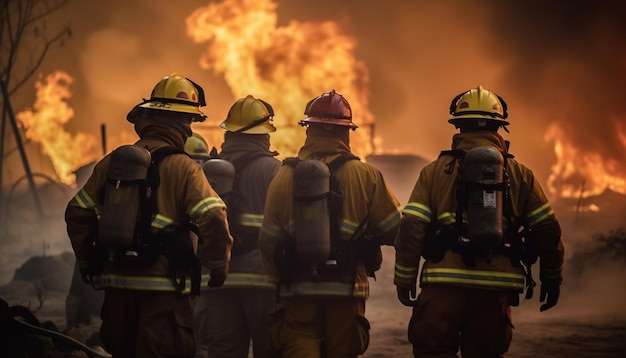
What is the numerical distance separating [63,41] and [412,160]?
16503 mm

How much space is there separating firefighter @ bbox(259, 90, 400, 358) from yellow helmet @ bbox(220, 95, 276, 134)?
122cm

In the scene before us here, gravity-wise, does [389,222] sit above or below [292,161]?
below

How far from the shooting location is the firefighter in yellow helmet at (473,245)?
489cm

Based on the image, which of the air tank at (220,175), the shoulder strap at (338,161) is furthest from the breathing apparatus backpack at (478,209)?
the air tank at (220,175)

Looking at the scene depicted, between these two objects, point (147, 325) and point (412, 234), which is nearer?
point (147, 325)

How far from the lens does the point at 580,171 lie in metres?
20.4

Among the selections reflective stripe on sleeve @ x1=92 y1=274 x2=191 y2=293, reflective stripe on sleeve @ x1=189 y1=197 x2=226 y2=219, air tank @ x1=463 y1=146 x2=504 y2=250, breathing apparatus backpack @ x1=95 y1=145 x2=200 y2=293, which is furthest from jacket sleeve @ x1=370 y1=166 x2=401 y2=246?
reflective stripe on sleeve @ x1=92 y1=274 x2=191 y2=293

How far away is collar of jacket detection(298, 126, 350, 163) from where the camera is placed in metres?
5.81

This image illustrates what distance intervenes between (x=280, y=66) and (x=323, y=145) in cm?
1380

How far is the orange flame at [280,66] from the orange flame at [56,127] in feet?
29.4

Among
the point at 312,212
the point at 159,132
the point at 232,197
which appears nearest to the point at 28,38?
the point at 232,197

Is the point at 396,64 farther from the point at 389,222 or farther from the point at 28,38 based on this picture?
the point at 389,222

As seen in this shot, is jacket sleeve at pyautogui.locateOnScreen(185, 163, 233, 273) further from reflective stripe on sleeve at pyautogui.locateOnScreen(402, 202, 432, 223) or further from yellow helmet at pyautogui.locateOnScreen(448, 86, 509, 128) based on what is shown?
yellow helmet at pyautogui.locateOnScreen(448, 86, 509, 128)

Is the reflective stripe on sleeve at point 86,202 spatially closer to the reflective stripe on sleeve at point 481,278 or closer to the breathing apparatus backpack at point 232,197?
the breathing apparatus backpack at point 232,197
